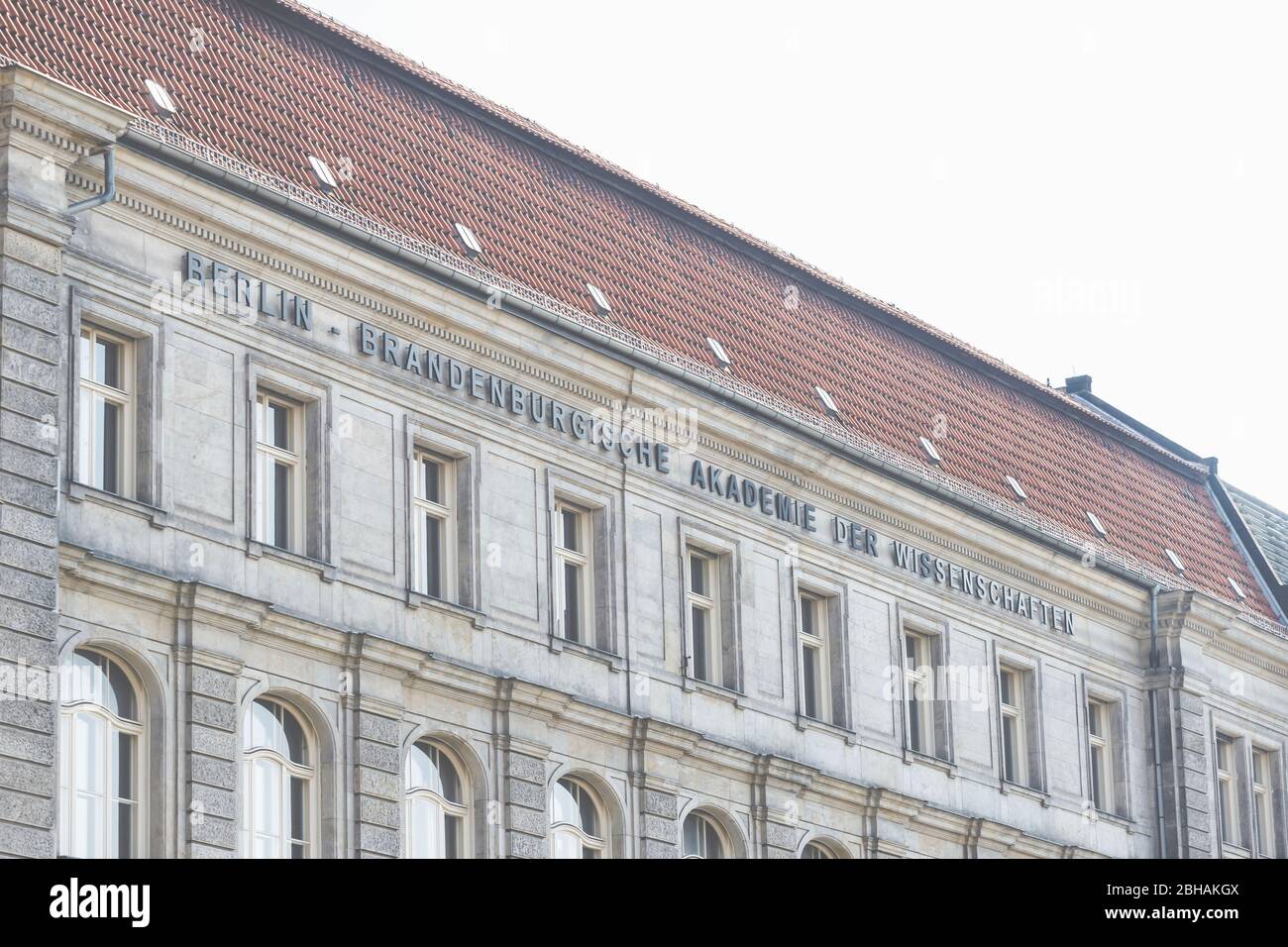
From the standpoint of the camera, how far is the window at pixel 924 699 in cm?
4403

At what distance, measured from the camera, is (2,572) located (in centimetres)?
2973

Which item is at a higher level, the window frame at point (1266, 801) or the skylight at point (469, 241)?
the skylight at point (469, 241)

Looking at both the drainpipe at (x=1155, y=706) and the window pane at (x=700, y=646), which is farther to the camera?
the drainpipe at (x=1155, y=706)

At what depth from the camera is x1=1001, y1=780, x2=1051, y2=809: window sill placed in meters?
45.1

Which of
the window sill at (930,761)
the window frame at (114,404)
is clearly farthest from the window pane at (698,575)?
the window frame at (114,404)

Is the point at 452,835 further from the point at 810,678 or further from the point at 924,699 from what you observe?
the point at 924,699

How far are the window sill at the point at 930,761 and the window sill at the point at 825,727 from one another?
1.27 meters

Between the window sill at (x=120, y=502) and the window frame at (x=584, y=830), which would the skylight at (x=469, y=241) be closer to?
the window frame at (x=584, y=830)

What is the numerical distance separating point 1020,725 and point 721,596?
7.63 m
